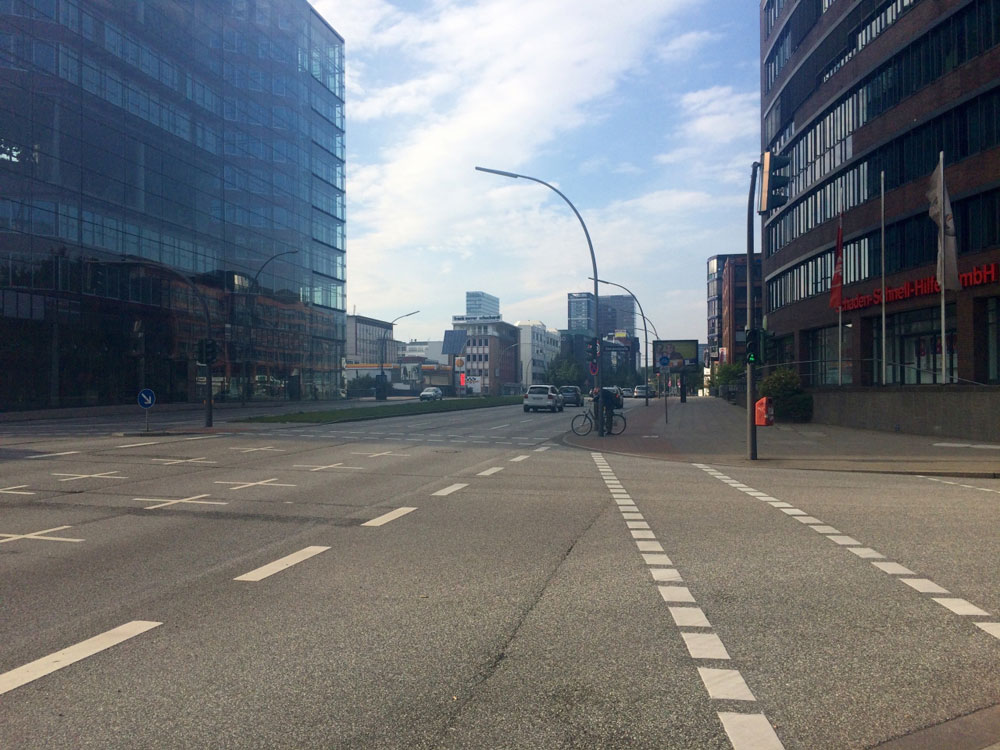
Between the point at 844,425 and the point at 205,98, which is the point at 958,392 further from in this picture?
the point at 205,98

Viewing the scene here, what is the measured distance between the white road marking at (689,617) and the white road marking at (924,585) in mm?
1951

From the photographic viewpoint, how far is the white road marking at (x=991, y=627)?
5281 millimetres

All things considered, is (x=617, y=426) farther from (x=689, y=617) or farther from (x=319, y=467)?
(x=689, y=617)

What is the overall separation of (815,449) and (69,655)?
68.2 feet

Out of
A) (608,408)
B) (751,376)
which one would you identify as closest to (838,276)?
(608,408)

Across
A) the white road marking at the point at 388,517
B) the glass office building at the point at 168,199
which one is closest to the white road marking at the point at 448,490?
the white road marking at the point at 388,517

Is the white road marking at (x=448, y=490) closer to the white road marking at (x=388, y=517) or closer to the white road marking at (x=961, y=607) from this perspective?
the white road marking at (x=388, y=517)

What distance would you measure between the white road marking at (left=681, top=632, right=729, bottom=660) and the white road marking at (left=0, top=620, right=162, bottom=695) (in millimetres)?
3293

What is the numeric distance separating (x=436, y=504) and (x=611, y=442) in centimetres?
1475

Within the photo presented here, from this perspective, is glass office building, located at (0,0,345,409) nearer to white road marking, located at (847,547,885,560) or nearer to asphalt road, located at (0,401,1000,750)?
asphalt road, located at (0,401,1000,750)

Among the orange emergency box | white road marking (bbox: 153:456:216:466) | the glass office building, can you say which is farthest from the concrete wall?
the glass office building

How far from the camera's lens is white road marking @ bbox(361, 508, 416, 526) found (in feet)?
32.0

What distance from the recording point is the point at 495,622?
18.0 ft

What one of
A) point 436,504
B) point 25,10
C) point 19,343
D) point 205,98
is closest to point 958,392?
point 436,504
